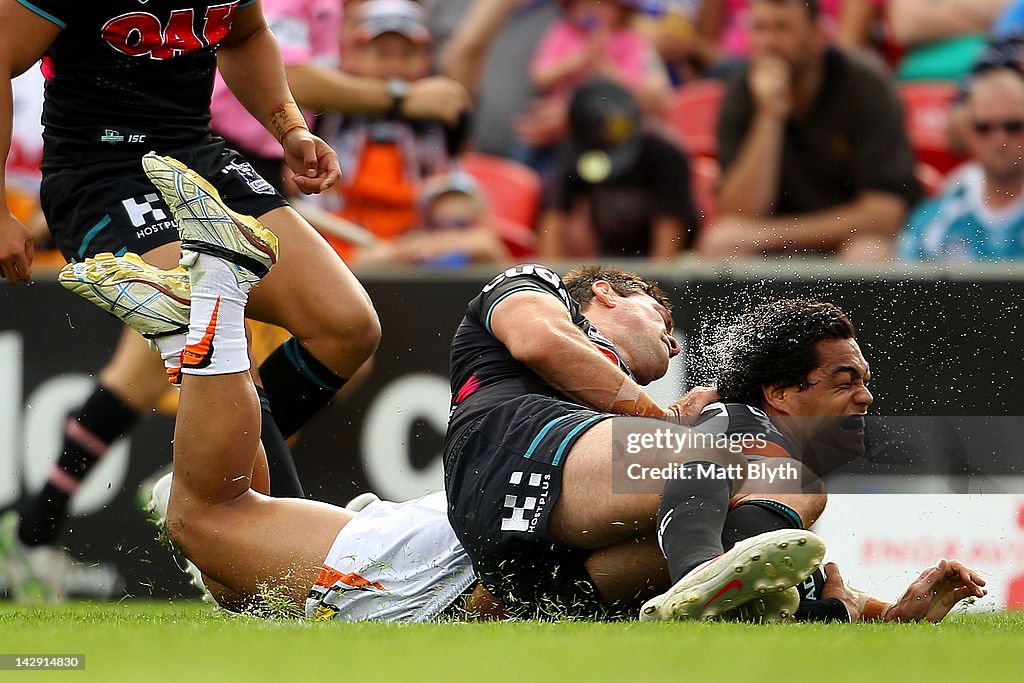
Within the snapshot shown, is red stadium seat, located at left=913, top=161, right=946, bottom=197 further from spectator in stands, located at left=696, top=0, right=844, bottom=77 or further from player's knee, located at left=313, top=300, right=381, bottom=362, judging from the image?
player's knee, located at left=313, top=300, right=381, bottom=362

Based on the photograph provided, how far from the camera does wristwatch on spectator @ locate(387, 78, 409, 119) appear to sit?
709 centimetres

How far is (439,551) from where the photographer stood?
3.77 metres

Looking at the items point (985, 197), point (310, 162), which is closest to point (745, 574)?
point (310, 162)

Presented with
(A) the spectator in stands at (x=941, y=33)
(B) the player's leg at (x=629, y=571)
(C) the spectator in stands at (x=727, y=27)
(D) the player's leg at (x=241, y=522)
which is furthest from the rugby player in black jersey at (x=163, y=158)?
(A) the spectator in stands at (x=941, y=33)

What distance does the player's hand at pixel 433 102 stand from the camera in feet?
23.4

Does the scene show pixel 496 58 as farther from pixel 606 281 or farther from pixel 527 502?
pixel 527 502

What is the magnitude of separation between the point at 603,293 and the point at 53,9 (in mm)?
1596

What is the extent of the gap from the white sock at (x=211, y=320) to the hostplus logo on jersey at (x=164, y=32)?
765 millimetres

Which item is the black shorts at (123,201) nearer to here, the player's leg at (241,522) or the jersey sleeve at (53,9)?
the jersey sleeve at (53,9)

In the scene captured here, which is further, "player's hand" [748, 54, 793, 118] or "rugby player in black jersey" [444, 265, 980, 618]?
"player's hand" [748, 54, 793, 118]

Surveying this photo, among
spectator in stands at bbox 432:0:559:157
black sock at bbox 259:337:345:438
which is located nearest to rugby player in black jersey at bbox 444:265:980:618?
black sock at bbox 259:337:345:438

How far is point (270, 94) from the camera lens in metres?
4.56

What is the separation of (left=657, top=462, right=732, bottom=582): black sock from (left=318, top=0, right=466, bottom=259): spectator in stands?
3.93m

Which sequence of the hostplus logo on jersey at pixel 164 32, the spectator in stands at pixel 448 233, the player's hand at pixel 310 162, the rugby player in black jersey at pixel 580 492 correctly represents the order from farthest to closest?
the spectator in stands at pixel 448 233 < the player's hand at pixel 310 162 < the hostplus logo on jersey at pixel 164 32 < the rugby player in black jersey at pixel 580 492
